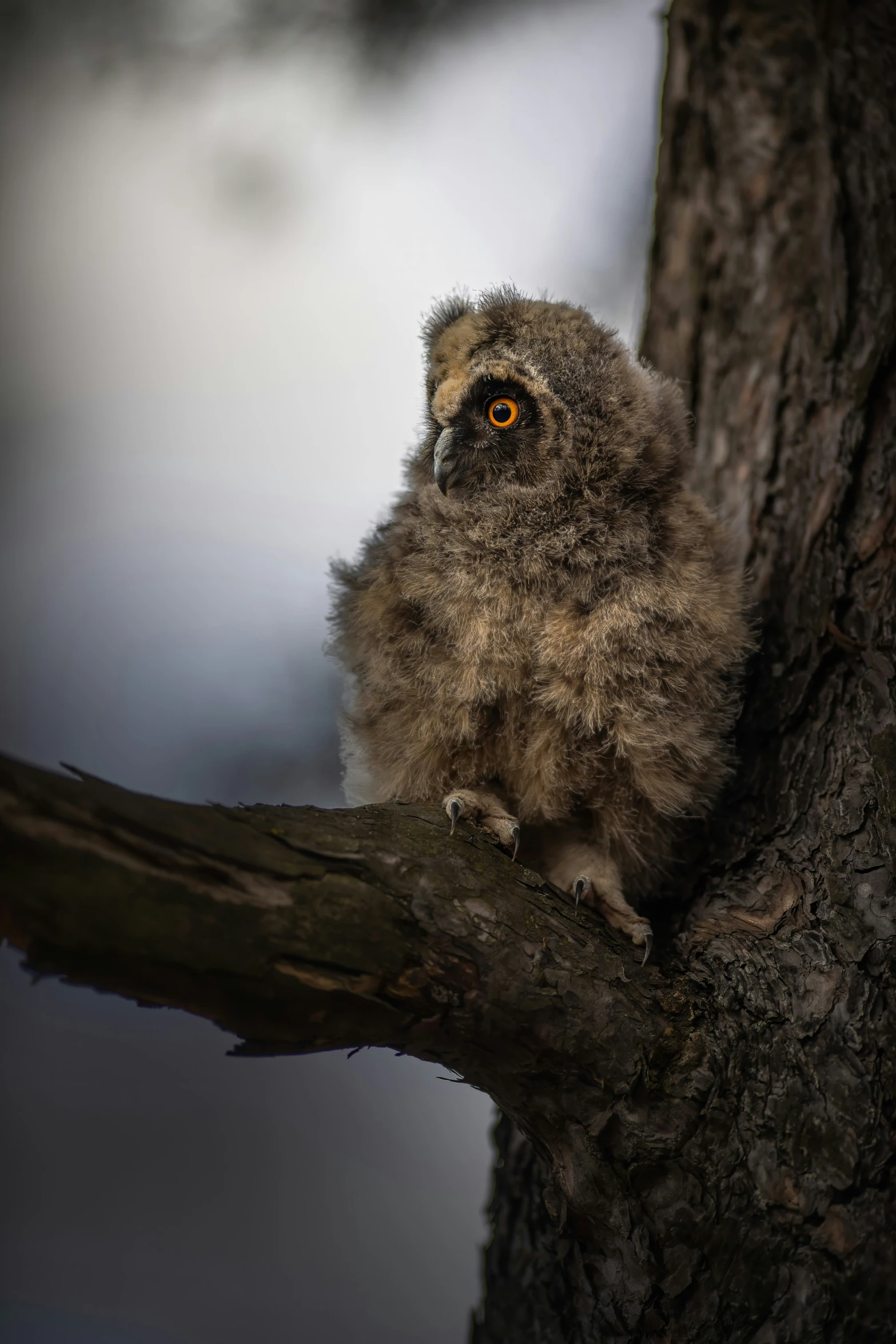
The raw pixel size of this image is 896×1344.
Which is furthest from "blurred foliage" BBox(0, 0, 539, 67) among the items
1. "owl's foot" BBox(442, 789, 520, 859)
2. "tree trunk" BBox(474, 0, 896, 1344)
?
"owl's foot" BBox(442, 789, 520, 859)

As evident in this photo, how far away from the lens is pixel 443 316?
2.41m

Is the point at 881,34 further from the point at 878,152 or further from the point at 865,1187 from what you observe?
the point at 865,1187

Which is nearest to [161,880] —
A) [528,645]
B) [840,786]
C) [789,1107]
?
[528,645]

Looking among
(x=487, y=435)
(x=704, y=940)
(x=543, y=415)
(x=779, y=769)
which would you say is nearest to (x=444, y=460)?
(x=487, y=435)

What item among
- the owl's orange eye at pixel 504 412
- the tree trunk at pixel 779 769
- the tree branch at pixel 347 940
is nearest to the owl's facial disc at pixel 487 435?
the owl's orange eye at pixel 504 412

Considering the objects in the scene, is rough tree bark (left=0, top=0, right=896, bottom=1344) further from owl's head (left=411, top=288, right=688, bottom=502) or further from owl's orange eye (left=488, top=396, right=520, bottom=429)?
owl's orange eye (left=488, top=396, right=520, bottom=429)

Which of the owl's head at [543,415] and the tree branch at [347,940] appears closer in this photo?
the tree branch at [347,940]

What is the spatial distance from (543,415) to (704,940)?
3.83ft

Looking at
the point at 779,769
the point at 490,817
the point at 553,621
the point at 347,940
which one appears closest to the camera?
the point at 347,940

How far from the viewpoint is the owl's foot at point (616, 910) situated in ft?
6.01

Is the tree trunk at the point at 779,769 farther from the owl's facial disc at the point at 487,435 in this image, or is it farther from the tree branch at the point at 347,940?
the owl's facial disc at the point at 487,435

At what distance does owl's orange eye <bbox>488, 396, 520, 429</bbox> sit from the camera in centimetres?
217

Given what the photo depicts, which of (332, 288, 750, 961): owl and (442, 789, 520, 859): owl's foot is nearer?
(442, 789, 520, 859): owl's foot

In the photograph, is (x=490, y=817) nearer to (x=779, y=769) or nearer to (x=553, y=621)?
(x=553, y=621)
